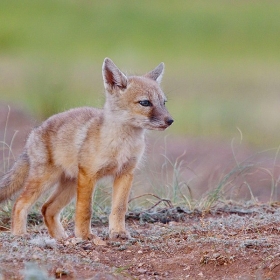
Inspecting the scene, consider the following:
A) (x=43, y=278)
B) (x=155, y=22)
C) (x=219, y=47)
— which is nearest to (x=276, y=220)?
(x=43, y=278)

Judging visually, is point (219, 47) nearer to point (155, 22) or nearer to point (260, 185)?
point (155, 22)

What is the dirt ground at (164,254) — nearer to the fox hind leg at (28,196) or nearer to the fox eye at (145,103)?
the fox hind leg at (28,196)

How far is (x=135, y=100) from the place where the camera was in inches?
316

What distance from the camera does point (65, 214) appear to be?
9039mm

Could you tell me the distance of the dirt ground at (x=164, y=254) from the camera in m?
6.29

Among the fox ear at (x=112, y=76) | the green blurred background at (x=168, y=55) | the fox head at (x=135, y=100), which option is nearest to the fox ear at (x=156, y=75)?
the fox head at (x=135, y=100)

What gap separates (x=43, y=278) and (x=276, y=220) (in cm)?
324

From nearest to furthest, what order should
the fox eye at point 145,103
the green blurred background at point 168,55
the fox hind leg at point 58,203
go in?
the fox eye at point 145,103 < the fox hind leg at point 58,203 < the green blurred background at point 168,55

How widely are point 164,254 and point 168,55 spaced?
964 inches

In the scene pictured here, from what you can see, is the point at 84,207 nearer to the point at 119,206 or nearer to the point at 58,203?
the point at 119,206

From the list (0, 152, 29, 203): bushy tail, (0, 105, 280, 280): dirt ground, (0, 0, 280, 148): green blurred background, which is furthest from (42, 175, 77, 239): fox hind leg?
(0, 0, 280, 148): green blurred background

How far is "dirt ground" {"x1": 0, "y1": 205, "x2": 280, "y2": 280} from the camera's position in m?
6.29

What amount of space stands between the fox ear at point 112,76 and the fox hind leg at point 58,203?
0.97 m

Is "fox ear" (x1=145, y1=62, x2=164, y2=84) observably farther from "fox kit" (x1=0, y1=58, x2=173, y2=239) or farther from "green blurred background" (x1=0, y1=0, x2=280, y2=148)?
"green blurred background" (x1=0, y1=0, x2=280, y2=148)
